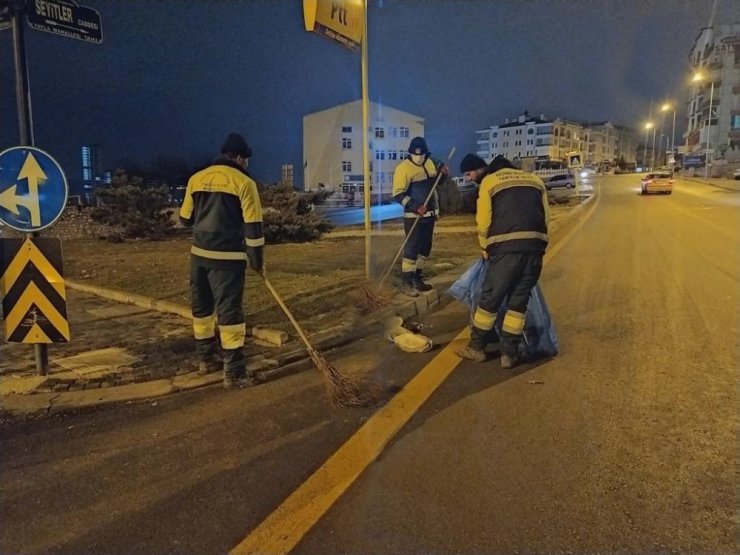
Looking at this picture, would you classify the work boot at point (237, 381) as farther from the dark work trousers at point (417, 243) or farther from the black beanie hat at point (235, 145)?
the dark work trousers at point (417, 243)

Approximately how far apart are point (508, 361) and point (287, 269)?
5.31 m

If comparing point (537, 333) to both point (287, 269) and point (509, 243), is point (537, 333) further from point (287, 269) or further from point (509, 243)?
point (287, 269)

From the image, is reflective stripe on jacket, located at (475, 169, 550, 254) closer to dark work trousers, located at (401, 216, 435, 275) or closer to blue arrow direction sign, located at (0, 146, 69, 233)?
dark work trousers, located at (401, 216, 435, 275)

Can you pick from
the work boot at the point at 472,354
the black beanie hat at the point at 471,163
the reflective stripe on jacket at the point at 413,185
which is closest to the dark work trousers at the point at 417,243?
the reflective stripe on jacket at the point at 413,185

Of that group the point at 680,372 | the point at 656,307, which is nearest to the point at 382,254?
the point at 656,307

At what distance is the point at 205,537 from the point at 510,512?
143 centimetres

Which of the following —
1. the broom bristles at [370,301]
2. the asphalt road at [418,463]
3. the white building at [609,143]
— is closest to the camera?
the asphalt road at [418,463]

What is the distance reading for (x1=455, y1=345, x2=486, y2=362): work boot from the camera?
496 centimetres

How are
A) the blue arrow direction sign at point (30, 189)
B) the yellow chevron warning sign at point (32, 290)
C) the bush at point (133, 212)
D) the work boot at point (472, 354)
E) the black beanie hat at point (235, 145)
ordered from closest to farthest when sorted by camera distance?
the blue arrow direction sign at point (30, 189), the yellow chevron warning sign at point (32, 290), the black beanie hat at point (235, 145), the work boot at point (472, 354), the bush at point (133, 212)

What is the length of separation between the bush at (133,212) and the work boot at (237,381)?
11926 mm

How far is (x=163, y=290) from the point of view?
7.66m

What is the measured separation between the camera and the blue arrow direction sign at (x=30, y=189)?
4.19 metres

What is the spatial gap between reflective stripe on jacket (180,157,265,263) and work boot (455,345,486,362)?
6.73ft

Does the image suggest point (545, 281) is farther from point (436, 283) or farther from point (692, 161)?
point (692, 161)
